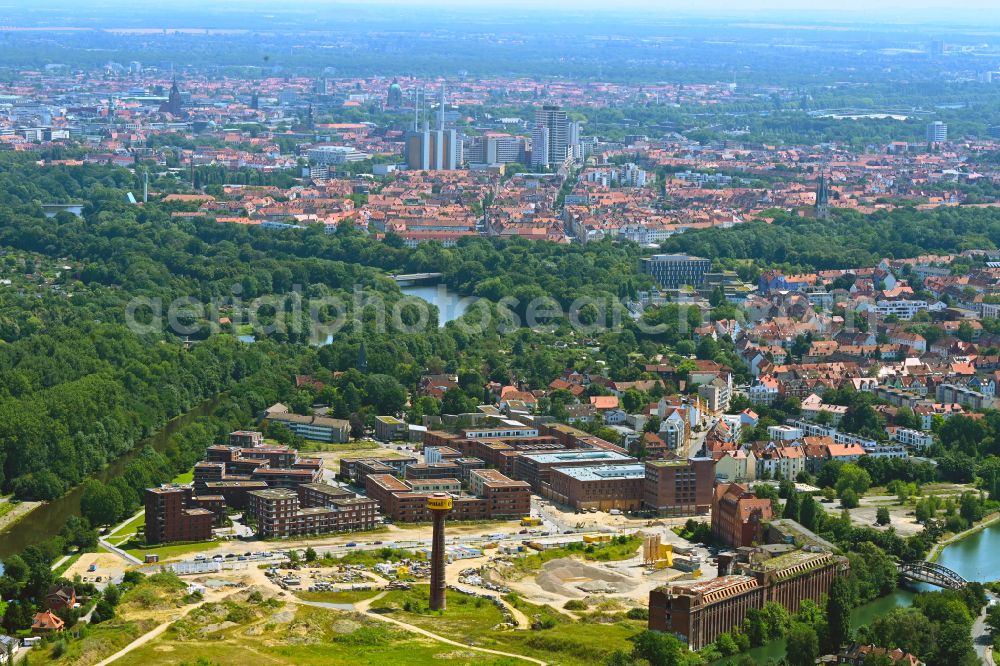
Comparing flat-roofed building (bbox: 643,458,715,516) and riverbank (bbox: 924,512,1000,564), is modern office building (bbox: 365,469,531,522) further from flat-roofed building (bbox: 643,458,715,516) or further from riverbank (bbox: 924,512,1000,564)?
riverbank (bbox: 924,512,1000,564)

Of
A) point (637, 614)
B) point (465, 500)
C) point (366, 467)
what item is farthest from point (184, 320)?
point (637, 614)

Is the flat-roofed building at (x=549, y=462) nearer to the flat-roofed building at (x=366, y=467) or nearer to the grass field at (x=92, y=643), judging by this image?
the flat-roofed building at (x=366, y=467)

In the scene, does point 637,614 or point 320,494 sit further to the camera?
point 320,494

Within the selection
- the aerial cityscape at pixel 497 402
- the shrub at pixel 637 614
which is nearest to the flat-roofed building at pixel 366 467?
the aerial cityscape at pixel 497 402

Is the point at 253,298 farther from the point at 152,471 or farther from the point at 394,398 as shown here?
the point at 152,471

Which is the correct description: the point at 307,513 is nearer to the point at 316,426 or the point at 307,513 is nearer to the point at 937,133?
the point at 316,426

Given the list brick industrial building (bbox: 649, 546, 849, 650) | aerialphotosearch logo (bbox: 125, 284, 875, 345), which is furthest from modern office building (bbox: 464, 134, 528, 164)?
brick industrial building (bbox: 649, 546, 849, 650)
